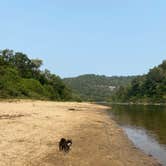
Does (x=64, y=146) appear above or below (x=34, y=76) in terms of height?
below

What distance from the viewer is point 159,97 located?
193375mm

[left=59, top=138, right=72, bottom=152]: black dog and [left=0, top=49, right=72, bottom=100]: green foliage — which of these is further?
[left=0, top=49, right=72, bottom=100]: green foliage

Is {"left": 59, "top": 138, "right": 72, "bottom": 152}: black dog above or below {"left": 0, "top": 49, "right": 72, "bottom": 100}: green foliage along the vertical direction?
below

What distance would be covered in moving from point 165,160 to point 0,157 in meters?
9.12

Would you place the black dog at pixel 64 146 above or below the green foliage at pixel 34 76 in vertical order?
below

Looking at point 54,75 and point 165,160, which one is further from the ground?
point 54,75

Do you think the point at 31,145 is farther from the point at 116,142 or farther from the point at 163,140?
the point at 163,140

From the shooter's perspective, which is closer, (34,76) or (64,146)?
(64,146)

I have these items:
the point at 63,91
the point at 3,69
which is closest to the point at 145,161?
the point at 3,69

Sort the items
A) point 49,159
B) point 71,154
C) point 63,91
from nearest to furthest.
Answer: point 49,159 → point 71,154 → point 63,91

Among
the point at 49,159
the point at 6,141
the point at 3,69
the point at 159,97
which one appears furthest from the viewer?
the point at 159,97

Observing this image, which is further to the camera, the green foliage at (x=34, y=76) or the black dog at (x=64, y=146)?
the green foliage at (x=34, y=76)

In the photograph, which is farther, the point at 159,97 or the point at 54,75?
the point at 159,97

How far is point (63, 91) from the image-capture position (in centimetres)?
13925
